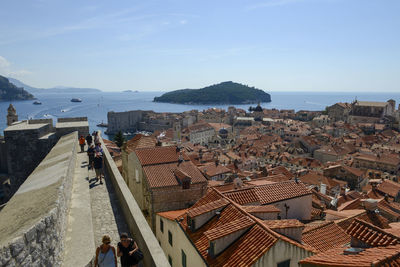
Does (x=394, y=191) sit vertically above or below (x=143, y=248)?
below

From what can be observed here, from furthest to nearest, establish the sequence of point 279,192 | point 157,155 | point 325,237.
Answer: point 157,155 < point 279,192 < point 325,237

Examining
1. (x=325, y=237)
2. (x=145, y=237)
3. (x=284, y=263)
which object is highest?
(x=145, y=237)

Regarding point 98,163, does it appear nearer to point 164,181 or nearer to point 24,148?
point 164,181

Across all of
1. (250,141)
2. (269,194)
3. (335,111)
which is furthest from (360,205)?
(335,111)

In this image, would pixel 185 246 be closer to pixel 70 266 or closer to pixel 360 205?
pixel 70 266

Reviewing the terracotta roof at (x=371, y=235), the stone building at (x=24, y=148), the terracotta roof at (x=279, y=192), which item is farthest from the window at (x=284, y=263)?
the stone building at (x=24, y=148)

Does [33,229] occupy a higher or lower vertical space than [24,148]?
higher

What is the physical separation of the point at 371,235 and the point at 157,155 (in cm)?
1157

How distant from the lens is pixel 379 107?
8994cm

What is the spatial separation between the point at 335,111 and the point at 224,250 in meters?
108

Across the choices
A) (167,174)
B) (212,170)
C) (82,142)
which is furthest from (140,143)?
(212,170)

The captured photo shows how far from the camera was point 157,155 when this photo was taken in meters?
16.4

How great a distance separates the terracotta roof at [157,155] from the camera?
52.0 ft

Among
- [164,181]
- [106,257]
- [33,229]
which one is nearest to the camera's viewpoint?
[33,229]
